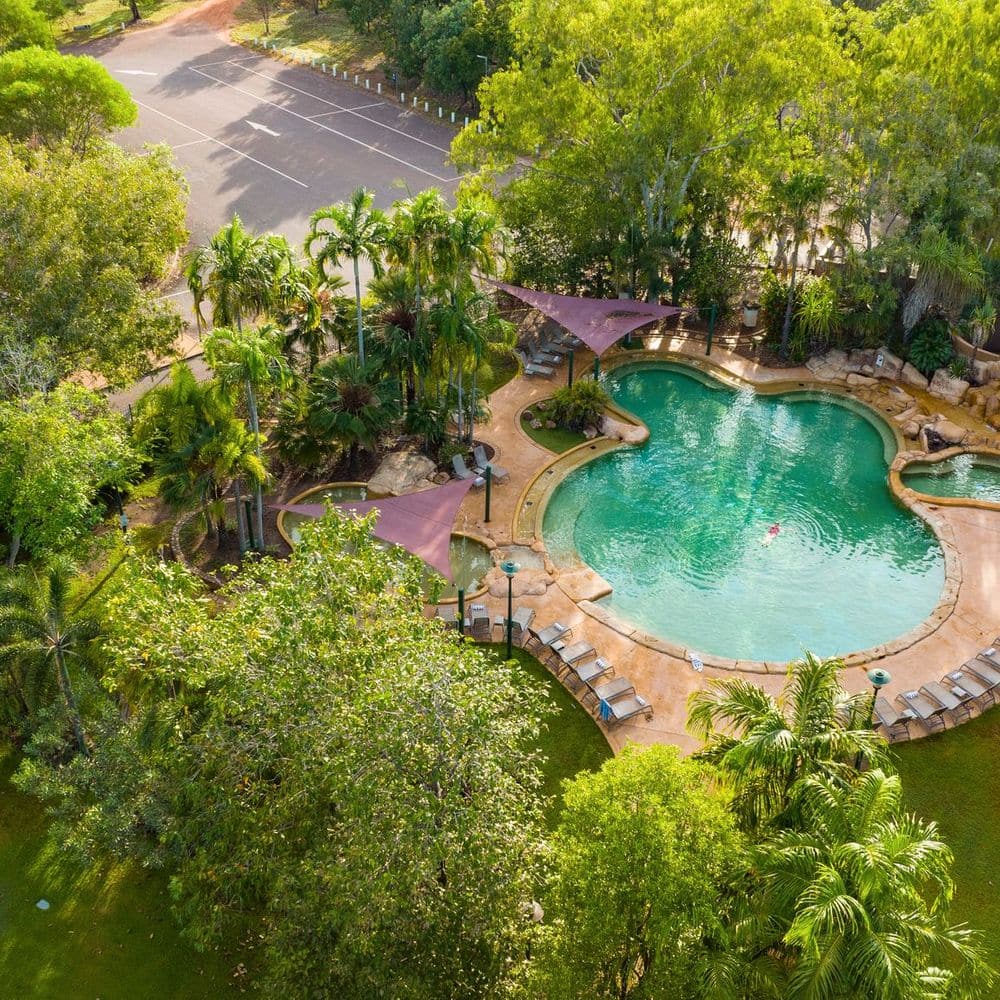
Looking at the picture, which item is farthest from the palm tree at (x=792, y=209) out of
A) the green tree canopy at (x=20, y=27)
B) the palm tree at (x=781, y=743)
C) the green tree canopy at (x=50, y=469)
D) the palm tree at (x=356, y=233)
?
the green tree canopy at (x=20, y=27)

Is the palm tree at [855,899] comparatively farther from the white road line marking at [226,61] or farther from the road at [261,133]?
the white road line marking at [226,61]

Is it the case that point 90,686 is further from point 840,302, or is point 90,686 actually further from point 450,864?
point 840,302

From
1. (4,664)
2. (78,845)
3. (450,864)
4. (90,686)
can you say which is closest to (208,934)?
(78,845)

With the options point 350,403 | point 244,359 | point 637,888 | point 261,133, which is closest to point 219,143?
point 261,133

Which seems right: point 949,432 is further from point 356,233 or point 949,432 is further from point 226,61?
point 226,61

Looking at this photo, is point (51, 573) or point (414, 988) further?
point (51, 573)
